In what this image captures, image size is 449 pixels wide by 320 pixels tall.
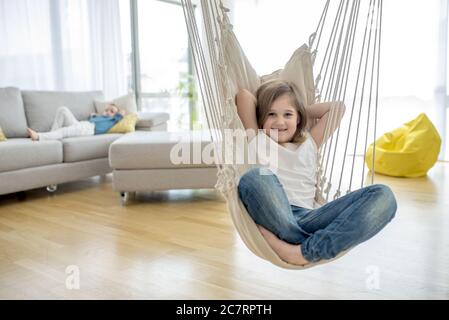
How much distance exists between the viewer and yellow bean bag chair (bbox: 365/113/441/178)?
10.4ft

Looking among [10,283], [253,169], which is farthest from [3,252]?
[253,169]

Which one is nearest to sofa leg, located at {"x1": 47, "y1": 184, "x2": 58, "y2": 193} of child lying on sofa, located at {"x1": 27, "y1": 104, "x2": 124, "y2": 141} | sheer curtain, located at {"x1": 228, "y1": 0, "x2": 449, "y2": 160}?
child lying on sofa, located at {"x1": 27, "y1": 104, "x2": 124, "y2": 141}

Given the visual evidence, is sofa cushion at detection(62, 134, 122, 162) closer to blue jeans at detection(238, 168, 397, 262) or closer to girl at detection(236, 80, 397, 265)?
girl at detection(236, 80, 397, 265)

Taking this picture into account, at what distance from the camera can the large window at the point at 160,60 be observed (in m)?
4.77

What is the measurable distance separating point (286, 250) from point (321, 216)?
0.13 metres

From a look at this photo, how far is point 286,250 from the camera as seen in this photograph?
3.51 feet

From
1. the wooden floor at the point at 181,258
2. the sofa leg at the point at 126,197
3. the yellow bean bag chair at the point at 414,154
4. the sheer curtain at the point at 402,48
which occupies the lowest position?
the wooden floor at the point at 181,258

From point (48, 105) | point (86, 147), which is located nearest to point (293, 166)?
point (86, 147)

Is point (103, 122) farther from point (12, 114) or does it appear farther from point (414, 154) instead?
point (414, 154)

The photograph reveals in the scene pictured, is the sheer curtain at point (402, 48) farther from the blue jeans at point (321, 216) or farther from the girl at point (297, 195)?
the blue jeans at point (321, 216)

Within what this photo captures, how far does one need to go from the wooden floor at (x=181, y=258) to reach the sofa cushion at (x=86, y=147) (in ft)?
1.40
